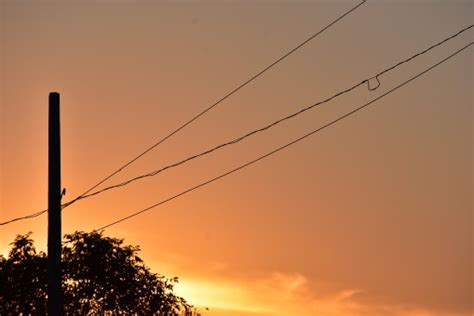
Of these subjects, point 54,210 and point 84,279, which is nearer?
point 54,210

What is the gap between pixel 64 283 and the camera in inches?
1799

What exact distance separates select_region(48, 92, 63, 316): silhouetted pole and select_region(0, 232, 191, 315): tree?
19743 mm

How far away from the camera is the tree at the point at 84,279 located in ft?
151

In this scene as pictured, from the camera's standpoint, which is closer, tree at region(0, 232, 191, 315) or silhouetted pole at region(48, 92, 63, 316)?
silhouetted pole at region(48, 92, 63, 316)

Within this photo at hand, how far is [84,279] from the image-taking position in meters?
46.3

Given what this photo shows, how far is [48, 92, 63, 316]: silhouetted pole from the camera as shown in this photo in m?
24.9

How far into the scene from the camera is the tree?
46062 mm

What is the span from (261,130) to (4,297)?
23907 mm

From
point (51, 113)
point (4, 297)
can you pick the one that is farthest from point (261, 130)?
point (4, 297)

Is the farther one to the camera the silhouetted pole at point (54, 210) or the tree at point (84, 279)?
the tree at point (84, 279)

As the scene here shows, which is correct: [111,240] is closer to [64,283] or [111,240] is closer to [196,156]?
Answer: [64,283]

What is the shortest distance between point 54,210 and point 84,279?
68.9ft

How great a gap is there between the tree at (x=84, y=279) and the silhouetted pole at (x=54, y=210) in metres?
19.7

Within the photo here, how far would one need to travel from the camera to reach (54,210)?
25797 mm
